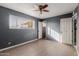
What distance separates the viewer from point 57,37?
2.75 meters

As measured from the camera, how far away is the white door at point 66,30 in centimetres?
249

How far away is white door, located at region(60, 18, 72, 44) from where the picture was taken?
2487 mm

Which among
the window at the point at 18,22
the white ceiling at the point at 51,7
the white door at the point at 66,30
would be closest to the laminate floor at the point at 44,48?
the white door at the point at 66,30

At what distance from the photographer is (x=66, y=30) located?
103 inches

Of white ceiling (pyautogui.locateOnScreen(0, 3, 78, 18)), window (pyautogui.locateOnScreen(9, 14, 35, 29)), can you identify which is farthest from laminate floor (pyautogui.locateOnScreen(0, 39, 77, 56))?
white ceiling (pyautogui.locateOnScreen(0, 3, 78, 18))

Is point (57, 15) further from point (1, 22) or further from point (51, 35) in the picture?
point (1, 22)

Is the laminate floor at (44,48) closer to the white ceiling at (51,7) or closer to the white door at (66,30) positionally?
the white door at (66,30)

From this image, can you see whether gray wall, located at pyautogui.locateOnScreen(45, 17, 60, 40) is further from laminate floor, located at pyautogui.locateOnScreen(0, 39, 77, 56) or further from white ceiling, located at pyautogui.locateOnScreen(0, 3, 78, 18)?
laminate floor, located at pyautogui.locateOnScreen(0, 39, 77, 56)

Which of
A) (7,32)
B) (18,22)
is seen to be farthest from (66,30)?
(7,32)

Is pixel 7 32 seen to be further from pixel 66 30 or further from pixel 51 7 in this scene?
pixel 66 30

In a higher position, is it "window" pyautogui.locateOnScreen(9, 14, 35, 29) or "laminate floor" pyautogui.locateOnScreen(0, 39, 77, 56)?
"window" pyautogui.locateOnScreen(9, 14, 35, 29)

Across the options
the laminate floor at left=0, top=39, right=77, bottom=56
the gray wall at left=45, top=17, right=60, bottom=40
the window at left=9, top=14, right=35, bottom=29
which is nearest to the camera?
the window at left=9, top=14, right=35, bottom=29

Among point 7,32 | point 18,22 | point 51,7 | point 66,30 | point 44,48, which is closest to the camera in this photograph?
point 51,7

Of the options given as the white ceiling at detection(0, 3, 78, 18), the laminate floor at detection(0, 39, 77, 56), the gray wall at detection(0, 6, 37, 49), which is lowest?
the laminate floor at detection(0, 39, 77, 56)
